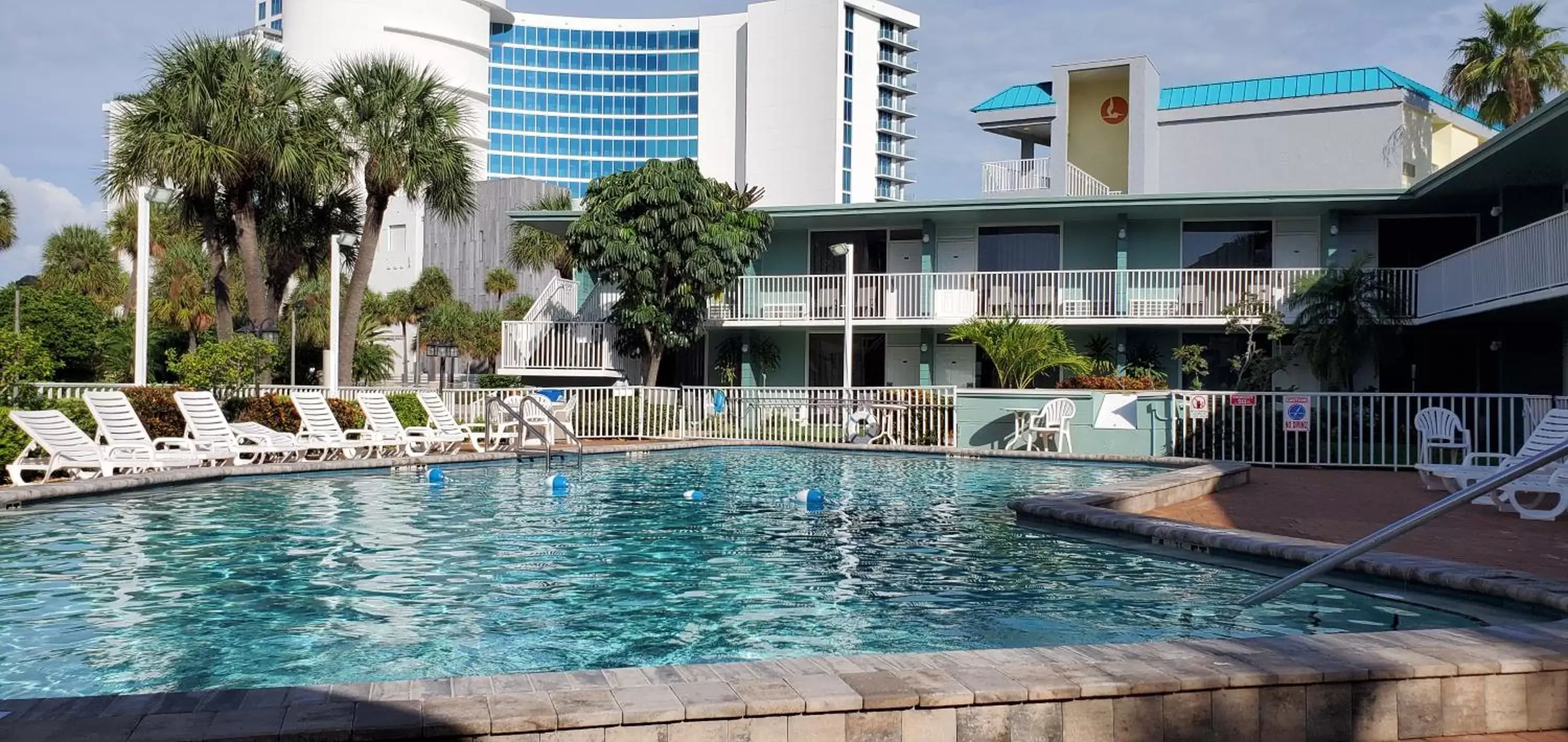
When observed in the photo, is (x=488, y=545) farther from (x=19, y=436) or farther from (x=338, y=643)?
(x=19, y=436)

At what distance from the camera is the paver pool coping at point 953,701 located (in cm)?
352

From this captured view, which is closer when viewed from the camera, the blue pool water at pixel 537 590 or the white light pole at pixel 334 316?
the blue pool water at pixel 537 590

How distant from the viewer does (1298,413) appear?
55.9 feet

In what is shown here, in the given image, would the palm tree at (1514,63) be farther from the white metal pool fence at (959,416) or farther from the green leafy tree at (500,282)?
the green leafy tree at (500,282)

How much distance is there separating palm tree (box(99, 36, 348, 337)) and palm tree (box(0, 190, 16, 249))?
26.1m

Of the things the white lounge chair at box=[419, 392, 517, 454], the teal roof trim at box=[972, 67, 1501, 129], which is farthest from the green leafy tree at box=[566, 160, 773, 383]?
the teal roof trim at box=[972, 67, 1501, 129]

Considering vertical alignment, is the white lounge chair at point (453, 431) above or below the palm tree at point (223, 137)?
below

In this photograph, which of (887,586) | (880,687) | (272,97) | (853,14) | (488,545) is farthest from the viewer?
(853,14)

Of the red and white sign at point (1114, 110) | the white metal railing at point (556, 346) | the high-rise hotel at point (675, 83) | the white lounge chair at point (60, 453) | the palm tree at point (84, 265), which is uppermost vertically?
the high-rise hotel at point (675, 83)

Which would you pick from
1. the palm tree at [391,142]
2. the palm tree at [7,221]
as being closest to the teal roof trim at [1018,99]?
the palm tree at [391,142]

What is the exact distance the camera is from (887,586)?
7.59 m

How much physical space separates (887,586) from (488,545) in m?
3.28

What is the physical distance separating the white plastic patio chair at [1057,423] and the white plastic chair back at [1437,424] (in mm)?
5032

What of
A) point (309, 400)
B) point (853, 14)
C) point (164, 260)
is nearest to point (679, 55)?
point (853, 14)
